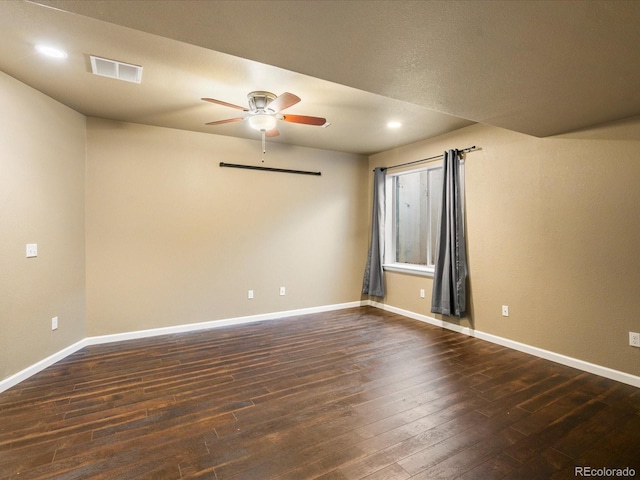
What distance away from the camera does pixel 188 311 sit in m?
4.14

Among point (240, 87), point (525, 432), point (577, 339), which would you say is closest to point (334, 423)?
point (525, 432)

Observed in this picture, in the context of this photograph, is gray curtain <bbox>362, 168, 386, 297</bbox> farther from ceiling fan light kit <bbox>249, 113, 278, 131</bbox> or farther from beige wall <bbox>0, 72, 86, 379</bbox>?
beige wall <bbox>0, 72, 86, 379</bbox>

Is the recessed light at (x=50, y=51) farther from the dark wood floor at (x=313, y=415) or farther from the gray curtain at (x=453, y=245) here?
the gray curtain at (x=453, y=245)

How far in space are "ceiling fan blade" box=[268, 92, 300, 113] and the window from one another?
2.66 meters

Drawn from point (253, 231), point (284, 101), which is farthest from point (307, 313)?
point (284, 101)

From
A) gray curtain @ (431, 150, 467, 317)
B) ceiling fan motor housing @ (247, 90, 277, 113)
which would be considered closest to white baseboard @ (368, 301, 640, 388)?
gray curtain @ (431, 150, 467, 317)

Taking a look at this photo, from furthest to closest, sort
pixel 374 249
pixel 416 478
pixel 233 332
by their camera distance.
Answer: pixel 374 249 → pixel 233 332 → pixel 416 478

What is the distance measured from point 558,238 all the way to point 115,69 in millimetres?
4256

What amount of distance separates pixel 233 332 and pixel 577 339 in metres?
3.75

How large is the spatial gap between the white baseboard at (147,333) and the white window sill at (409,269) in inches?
31.9

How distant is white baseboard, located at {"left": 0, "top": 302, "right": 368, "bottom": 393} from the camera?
2741mm

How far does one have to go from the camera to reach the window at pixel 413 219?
478 centimetres

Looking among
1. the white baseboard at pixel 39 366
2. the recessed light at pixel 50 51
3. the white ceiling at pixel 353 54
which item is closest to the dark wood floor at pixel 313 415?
the white baseboard at pixel 39 366

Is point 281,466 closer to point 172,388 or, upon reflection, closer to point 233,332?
point 172,388
